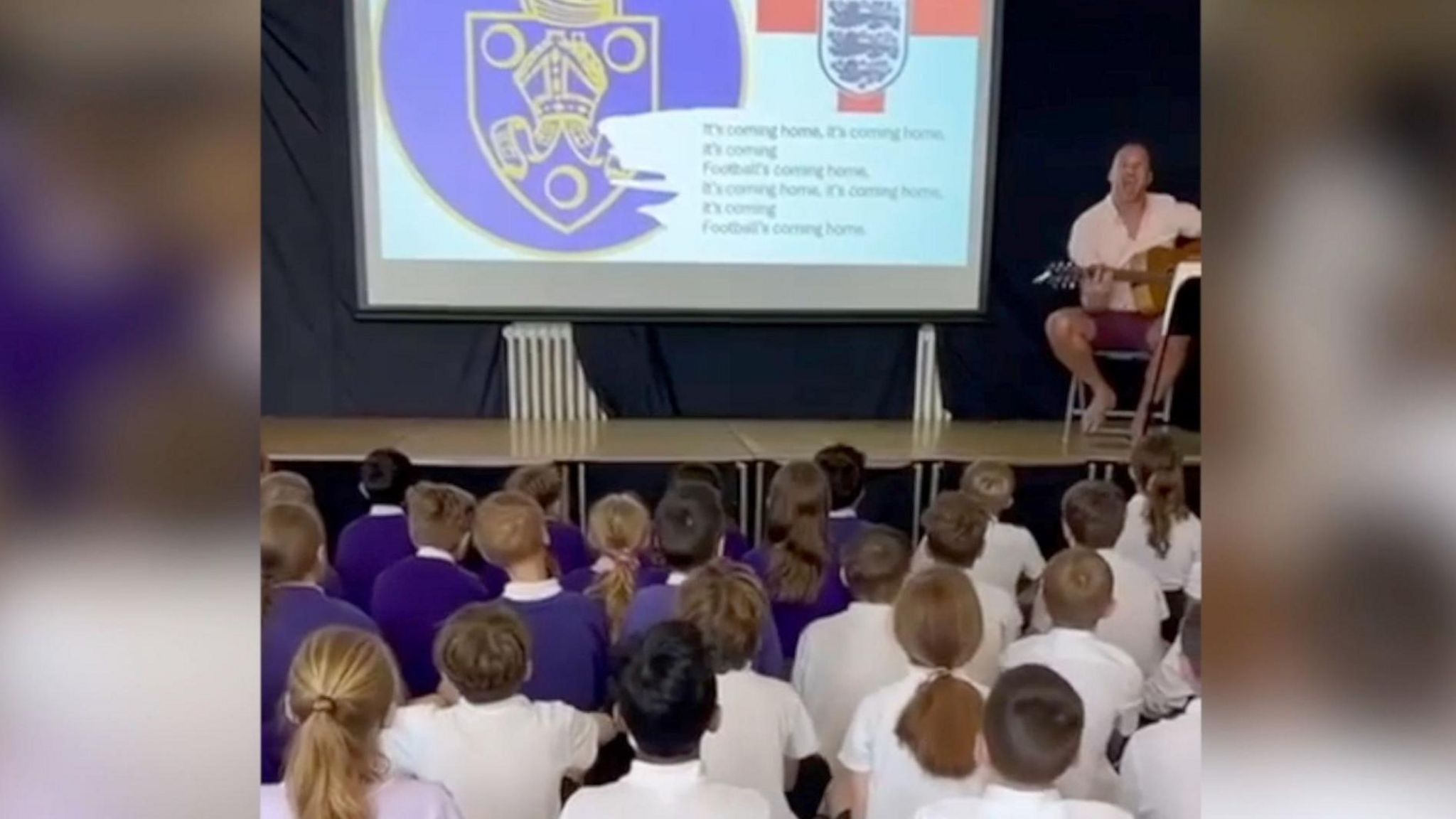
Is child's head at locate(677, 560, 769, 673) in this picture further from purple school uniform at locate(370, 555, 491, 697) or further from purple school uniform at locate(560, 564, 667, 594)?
purple school uniform at locate(370, 555, 491, 697)

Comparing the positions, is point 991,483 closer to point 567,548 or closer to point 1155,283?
point 567,548

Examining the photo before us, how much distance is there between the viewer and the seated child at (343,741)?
1021mm

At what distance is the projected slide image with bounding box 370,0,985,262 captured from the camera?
3.80m

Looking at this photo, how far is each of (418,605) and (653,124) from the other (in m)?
2.33

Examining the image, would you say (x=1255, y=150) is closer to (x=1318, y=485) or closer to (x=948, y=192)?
(x=1318, y=485)

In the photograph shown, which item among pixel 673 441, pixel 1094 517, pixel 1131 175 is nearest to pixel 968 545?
pixel 1094 517

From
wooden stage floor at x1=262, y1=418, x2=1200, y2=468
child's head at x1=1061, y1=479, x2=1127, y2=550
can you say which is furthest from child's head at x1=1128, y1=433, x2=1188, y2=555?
wooden stage floor at x1=262, y1=418, x2=1200, y2=468

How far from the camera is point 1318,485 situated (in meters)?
0.38

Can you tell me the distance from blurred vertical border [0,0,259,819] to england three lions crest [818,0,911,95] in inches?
142

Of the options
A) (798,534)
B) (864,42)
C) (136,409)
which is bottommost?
(798,534)

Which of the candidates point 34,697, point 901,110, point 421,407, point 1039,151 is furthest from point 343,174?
point 34,697

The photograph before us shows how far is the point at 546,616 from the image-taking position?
161 cm

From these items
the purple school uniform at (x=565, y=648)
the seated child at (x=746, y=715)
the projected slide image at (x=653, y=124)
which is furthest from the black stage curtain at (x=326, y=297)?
the seated child at (x=746, y=715)

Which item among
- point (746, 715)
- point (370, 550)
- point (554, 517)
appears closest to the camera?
point (746, 715)
